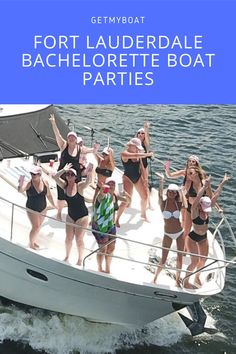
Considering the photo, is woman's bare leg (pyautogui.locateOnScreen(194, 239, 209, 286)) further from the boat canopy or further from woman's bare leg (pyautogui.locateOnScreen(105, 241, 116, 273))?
the boat canopy

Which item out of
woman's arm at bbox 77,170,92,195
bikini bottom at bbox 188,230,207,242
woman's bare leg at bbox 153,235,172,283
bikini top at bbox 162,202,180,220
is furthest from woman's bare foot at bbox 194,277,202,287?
woman's arm at bbox 77,170,92,195

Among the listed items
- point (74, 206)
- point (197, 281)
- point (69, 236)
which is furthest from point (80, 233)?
point (197, 281)

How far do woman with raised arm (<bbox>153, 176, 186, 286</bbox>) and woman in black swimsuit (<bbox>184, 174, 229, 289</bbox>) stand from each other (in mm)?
171

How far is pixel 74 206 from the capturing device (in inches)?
317

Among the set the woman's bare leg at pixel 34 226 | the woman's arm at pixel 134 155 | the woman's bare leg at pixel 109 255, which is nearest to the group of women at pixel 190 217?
the woman's arm at pixel 134 155

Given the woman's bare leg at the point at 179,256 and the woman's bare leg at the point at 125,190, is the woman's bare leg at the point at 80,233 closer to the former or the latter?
the woman's bare leg at the point at 125,190

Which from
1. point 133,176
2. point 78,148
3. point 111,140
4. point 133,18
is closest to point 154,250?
point 133,176

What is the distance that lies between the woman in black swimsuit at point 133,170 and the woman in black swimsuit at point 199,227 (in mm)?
1406

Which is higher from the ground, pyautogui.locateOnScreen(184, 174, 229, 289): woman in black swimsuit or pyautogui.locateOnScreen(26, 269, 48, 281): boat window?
pyautogui.locateOnScreen(184, 174, 229, 289): woman in black swimsuit

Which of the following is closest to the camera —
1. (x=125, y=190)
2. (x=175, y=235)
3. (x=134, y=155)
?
(x=175, y=235)

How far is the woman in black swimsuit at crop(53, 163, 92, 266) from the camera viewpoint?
7.81 metres

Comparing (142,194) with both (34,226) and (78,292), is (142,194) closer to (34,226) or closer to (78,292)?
(78,292)

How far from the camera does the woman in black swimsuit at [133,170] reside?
9.09 meters

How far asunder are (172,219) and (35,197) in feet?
6.98
